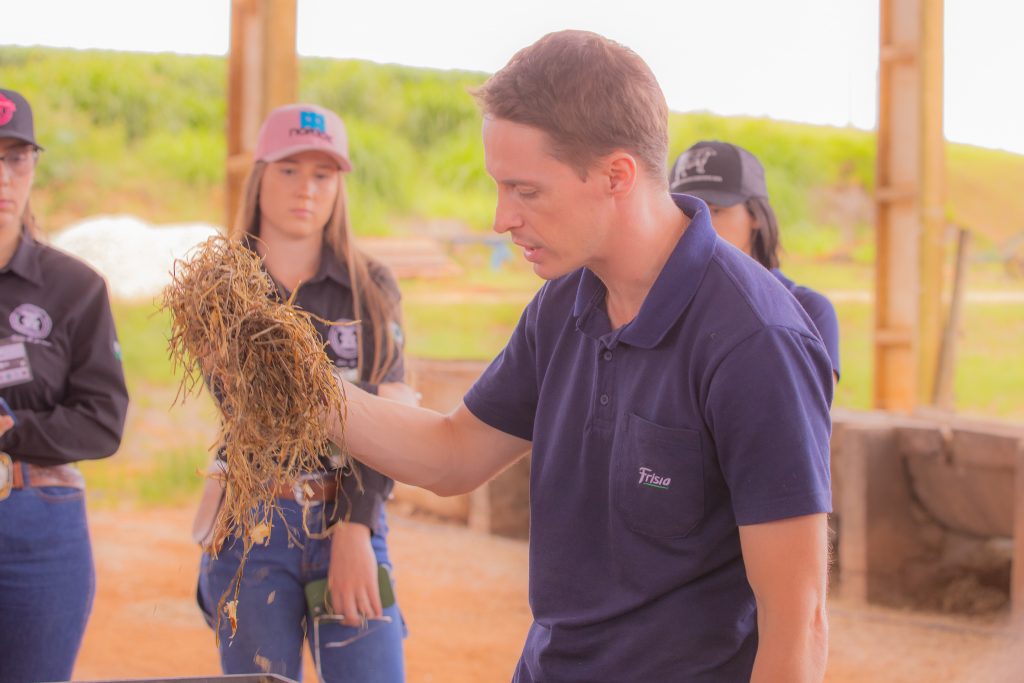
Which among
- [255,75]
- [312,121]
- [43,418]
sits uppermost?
[255,75]

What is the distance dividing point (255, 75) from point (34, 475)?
482cm

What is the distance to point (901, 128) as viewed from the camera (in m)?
7.68

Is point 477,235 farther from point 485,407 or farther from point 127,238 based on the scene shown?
point 485,407

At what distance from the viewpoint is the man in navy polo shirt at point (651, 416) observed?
1396 mm

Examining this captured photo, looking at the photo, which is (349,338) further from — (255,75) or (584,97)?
(255,75)

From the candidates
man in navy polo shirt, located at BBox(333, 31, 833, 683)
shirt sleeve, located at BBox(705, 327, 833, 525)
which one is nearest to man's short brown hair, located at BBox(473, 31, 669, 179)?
man in navy polo shirt, located at BBox(333, 31, 833, 683)

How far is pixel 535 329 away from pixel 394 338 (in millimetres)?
863

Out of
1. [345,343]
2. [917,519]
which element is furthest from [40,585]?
[917,519]

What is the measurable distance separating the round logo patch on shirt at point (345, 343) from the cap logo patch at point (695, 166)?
0.88 meters

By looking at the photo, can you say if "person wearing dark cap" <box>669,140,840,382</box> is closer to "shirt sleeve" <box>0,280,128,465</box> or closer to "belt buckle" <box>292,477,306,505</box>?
"belt buckle" <box>292,477,306,505</box>

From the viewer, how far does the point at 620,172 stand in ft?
4.91

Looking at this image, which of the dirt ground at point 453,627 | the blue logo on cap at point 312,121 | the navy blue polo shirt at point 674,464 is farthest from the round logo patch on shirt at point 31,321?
the dirt ground at point 453,627

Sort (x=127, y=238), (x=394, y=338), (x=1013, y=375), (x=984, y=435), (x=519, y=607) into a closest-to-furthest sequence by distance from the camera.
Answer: (x=394, y=338)
(x=984, y=435)
(x=519, y=607)
(x=1013, y=375)
(x=127, y=238)

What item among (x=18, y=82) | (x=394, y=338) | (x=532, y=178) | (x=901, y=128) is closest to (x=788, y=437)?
(x=532, y=178)
